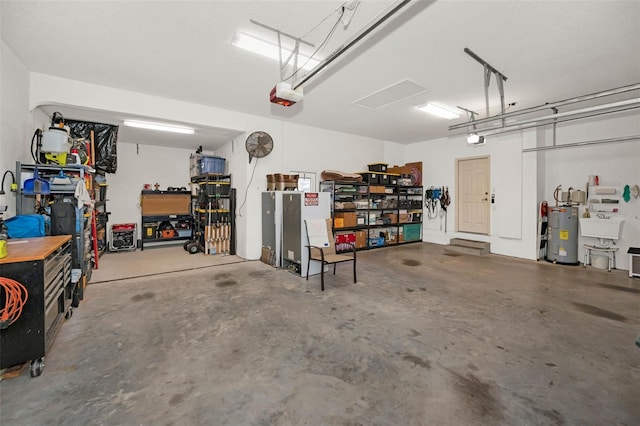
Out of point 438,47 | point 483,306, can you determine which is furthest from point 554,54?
point 483,306

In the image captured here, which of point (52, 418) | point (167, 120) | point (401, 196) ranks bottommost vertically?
point (52, 418)

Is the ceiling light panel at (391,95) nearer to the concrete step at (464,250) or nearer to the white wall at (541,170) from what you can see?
the white wall at (541,170)

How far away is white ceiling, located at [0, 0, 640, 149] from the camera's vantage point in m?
2.46

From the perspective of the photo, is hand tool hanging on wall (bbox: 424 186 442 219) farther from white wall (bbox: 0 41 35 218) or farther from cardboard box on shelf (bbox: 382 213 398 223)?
white wall (bbox: 0 41 35 218)

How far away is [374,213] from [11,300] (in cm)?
678

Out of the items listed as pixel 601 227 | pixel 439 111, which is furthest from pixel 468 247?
pixel 439 111

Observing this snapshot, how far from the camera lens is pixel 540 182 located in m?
6.13

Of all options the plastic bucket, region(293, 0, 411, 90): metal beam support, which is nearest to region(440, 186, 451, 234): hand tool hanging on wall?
the plastic bucket

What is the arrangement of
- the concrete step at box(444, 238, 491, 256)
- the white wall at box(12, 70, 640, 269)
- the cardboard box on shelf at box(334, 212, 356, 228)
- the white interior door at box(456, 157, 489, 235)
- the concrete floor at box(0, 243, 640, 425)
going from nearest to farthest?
the concrete floor at box(0, 243, 640, 425) < the white wall at box(12, 70, 640, 269) < the cardboard box on shelf at box(334, 212, 356, 228) < the concrete step at box(444, 238, 491, 256) < the white interior door at box(456, 157, 489, 235)

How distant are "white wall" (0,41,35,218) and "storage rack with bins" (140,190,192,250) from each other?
12.3ft

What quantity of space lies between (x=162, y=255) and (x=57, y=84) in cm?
377

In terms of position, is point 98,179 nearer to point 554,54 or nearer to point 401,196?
point 401,196

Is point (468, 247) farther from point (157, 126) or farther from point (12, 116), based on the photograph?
point (12, 116)

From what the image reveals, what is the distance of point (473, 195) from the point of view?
285 inches
